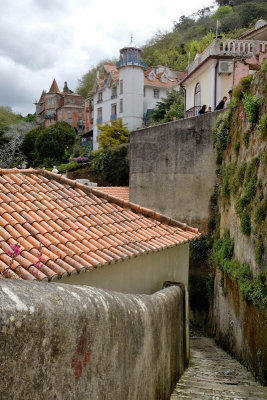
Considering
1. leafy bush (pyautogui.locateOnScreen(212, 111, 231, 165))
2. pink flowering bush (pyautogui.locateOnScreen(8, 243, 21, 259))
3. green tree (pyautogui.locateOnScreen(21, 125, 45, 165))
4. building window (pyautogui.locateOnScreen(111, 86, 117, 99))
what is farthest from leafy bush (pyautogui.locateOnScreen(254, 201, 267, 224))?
green tree (pyautogui.locateOnScreen(21, 125, 45, 165))

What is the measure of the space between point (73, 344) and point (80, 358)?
0.19 metres

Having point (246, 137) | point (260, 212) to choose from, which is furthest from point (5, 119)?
point (260, 212)

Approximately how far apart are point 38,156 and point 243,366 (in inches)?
1751

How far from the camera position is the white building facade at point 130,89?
43.0 metres

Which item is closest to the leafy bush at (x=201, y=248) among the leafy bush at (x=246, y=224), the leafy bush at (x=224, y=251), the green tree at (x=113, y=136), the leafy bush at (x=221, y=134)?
the leafy bush at (x=224, y=251)

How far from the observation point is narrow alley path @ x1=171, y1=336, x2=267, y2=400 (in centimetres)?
621

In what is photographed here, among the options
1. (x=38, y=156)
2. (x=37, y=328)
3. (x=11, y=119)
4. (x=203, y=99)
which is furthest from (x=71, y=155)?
(x=37, y=328)

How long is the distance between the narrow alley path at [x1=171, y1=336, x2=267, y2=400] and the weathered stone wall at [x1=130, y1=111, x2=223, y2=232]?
6086 mm

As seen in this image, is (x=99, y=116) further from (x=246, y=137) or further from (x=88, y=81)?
(x=246, y=137)

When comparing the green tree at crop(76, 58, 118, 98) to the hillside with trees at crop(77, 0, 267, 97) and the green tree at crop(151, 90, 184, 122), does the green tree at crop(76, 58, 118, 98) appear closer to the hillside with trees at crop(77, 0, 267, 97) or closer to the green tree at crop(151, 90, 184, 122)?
the hillside with trees at crop(77, 0, 267, 97)

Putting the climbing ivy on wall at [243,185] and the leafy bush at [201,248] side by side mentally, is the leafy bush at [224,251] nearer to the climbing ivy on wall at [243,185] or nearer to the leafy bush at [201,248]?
the climbing ivy on wall at [243,185]

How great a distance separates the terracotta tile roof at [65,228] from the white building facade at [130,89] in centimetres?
3467

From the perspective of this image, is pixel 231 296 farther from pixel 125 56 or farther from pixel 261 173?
pixel 125 56

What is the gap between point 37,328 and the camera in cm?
239
